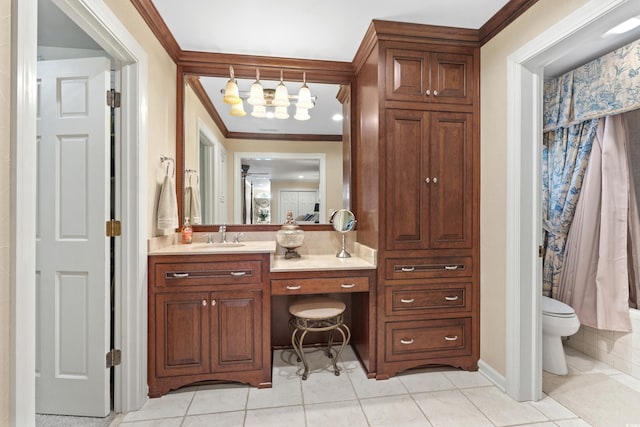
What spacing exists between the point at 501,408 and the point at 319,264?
1.40 m

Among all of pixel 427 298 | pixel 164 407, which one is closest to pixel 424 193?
pixel 427 298

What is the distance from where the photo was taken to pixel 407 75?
2.13m

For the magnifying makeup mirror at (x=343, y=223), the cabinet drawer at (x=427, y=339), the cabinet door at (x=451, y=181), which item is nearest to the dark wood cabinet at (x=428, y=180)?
the cabinet door at (x=451, y=181)

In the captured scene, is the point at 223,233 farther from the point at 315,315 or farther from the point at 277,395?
the point at 277,395

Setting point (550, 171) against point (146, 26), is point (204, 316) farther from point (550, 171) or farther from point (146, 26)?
point (550, 171)

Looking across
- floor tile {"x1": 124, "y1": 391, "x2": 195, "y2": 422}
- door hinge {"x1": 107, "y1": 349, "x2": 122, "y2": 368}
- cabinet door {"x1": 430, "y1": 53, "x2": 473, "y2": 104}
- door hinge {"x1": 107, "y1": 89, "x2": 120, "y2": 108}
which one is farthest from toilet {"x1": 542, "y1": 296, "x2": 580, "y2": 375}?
door hinge {"x1": 107, "y1": 89, "x2": 120, "y2": 108}

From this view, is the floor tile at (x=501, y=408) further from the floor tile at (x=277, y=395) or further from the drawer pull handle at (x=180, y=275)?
the drawer pull handle at (x=180, y=275)

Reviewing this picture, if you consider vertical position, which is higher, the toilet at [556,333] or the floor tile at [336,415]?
the toilet at [556,333]

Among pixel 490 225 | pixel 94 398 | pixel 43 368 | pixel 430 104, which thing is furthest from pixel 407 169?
pixel 43 368

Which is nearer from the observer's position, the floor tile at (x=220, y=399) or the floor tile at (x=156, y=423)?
the floor tile at (x=156, y=423)

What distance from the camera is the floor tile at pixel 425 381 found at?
2027 millimetres

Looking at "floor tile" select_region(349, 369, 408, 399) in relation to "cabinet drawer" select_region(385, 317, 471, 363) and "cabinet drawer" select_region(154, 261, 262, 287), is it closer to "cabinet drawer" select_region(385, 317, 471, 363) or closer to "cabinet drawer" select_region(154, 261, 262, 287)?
"cabinet drawer" select_region(385, 317, 471, 363)

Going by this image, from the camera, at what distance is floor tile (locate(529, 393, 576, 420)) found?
1.74 metres

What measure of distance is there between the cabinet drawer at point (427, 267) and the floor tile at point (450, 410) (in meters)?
0.75
